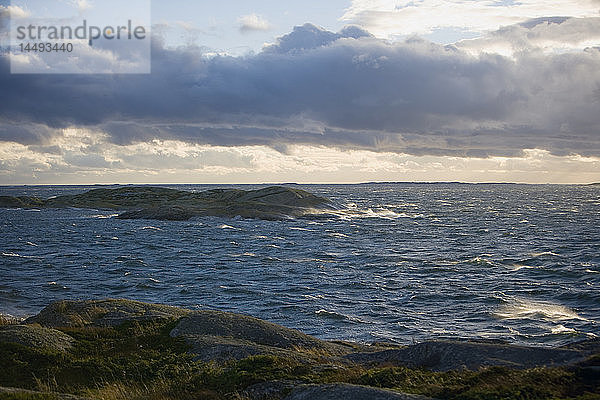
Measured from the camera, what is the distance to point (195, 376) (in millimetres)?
13570

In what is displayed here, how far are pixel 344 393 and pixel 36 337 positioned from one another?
33.5 feet

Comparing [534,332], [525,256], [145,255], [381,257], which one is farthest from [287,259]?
[534,332]

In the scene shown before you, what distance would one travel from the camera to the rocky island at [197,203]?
96.4m

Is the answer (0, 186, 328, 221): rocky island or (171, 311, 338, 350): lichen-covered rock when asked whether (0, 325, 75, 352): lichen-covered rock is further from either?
(0, 186, 328, 221): rocky island

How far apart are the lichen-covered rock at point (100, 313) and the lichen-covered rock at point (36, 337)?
2.70 metres

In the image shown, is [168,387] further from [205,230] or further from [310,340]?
[205,230]

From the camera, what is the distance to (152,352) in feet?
52.3

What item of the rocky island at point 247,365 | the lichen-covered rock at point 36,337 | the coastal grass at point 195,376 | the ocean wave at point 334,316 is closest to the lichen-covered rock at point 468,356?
the rocky island at point 247,365

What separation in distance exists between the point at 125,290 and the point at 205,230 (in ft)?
138

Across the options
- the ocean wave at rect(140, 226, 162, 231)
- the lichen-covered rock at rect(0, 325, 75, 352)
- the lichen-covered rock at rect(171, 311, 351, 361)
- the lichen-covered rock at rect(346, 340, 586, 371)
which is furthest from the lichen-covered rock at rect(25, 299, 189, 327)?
the ocean wave at rect(140, 226, 162, 231)

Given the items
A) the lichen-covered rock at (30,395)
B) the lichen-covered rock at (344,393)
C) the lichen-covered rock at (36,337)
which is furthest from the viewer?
the lichen-covered rock at (36,337)

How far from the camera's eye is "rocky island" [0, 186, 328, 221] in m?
96.4

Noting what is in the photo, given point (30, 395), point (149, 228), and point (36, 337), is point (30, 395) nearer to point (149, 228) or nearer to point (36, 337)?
point (36, 337)

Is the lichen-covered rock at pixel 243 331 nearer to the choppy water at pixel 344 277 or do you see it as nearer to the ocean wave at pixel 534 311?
the choppy water at pixel 344 277
